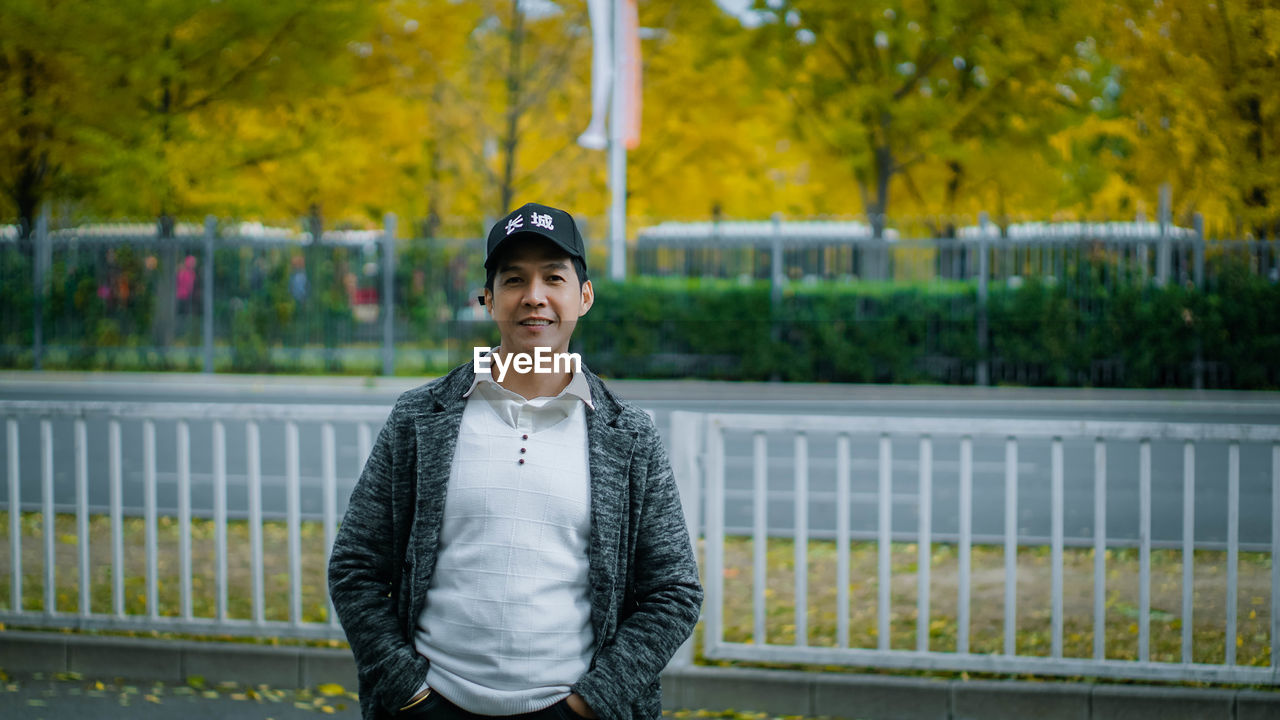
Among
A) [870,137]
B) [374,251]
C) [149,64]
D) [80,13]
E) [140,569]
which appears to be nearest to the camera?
[140,569]

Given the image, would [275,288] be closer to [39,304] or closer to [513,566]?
[39,304]

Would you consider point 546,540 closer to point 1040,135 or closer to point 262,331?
point 262,331

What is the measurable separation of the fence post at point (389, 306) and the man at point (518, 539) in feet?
59.2

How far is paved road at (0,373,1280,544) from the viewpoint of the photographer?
8.52 meters

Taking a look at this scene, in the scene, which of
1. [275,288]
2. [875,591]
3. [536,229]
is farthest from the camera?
[275,288]

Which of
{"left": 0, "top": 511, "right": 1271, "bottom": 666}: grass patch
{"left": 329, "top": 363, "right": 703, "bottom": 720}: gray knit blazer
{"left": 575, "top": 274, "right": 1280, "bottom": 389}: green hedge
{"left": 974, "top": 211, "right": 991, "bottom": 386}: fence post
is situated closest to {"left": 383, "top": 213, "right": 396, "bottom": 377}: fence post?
{"left": 575, "top": 274, "right": 1280, "bottom": 389}: green hedge

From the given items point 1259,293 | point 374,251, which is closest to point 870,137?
point 1259,293

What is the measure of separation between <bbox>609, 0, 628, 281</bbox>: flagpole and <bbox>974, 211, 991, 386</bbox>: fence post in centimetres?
574

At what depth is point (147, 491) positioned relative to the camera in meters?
4.91

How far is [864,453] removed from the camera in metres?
11.9

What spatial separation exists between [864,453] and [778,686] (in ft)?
25.0

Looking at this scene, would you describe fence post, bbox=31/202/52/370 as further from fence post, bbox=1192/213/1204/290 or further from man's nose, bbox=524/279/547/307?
man's nose, bbox=524/279/547/307

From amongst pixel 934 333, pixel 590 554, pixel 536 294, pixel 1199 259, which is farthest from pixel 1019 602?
pixel 934 333

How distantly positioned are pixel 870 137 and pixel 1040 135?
301 cm
